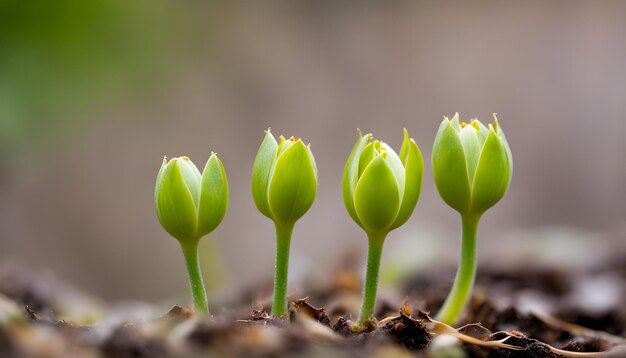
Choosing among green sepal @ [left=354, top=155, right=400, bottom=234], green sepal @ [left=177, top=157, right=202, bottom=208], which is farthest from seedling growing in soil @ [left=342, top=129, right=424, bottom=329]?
green sepal @ [left=177, top=157, right=202, bottom=208]

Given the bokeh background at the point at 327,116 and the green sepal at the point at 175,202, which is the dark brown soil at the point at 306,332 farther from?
the bokeh background at the point at 327,116

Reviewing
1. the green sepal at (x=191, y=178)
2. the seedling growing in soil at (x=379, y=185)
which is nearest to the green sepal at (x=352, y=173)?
the seedling growing in soil at (x=379, y=185)

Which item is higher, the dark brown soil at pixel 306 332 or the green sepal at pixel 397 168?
the green sepal at pixel 397 168

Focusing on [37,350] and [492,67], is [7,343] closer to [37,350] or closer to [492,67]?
[37,350]

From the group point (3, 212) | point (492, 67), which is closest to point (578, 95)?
A: point (492, 67)

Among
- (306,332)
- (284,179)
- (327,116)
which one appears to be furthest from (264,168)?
(327,116)

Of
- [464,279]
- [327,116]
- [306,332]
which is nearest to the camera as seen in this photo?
[306,332]

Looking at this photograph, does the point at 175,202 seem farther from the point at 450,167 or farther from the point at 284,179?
the point at 450,167
